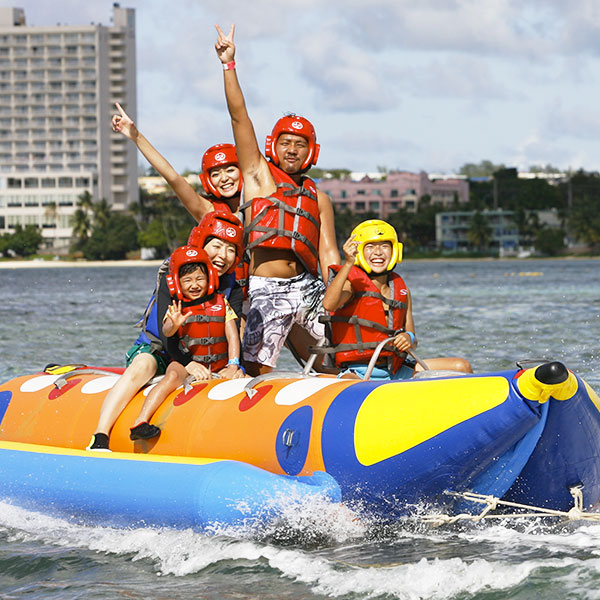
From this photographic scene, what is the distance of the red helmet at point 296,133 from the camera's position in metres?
6.16

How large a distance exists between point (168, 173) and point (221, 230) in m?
0.57

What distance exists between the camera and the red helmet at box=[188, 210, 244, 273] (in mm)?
6051

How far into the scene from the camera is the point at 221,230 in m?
6.04

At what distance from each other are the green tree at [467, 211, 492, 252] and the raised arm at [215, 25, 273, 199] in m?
89.8

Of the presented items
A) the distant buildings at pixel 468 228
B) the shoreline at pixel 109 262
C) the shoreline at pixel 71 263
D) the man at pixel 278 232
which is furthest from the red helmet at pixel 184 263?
the distant buildings at pixel 468 228

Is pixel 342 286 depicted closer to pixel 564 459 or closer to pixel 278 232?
pixel 278 232

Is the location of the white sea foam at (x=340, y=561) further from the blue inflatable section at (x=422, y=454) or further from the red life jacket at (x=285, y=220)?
the red life jacket at (x=285, y=220)

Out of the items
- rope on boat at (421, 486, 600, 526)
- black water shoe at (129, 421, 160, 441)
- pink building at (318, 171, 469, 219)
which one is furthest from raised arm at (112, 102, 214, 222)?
pink building at (318, 171, 469, 219)

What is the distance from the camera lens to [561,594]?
454 cm

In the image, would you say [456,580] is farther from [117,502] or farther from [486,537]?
[117,502]

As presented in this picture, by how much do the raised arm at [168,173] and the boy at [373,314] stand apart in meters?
1.01

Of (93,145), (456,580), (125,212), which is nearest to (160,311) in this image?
(456,580)

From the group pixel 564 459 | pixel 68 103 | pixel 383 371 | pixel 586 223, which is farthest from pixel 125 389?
pixel 68 103

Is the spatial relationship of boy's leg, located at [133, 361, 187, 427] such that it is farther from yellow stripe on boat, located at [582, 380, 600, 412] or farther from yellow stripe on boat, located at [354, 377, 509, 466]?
yellow stripe on boat, located at [582, 380, 600, 412]
